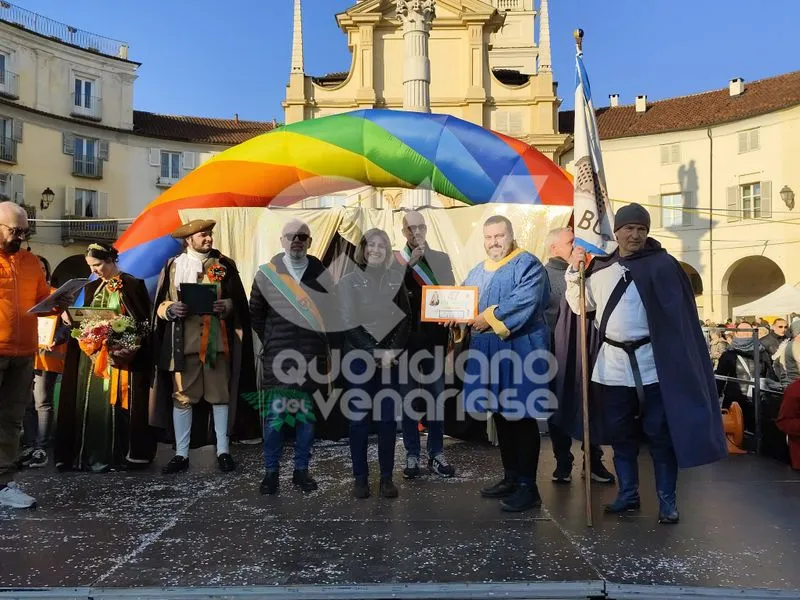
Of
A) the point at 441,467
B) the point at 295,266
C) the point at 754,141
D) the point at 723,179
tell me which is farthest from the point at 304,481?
the point at 723,179

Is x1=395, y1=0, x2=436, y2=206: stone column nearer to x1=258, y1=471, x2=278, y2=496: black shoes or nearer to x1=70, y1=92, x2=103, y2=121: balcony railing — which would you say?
x1=258, y1=471, x2=278, y2=496: black shoes

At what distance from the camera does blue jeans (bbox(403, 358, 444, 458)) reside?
5820 millimetres

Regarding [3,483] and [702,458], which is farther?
[3,483]

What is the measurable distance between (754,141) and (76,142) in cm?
3129

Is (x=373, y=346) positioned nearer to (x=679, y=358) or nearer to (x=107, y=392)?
(x=679, y=358)

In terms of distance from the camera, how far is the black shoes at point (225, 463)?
5984 mm

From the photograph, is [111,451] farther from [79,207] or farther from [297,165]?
[79,207]

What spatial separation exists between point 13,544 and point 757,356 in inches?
250

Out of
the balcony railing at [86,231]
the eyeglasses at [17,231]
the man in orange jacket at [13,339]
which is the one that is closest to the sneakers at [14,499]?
the man in orange jacket at [13,339]

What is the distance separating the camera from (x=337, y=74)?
42031 millimetres

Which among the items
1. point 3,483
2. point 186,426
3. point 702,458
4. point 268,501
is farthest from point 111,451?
point 702,458

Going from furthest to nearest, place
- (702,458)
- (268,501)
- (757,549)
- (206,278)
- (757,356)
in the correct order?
(757,356)
(206,278)
(268,501)
(702,458)
(757,549)

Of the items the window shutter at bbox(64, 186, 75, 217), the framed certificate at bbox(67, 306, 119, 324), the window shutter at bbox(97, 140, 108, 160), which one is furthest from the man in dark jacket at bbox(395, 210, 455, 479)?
the window shutter at bbox(97, 140, 108, 160)

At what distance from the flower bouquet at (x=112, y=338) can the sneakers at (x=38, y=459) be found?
1.13 m
